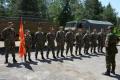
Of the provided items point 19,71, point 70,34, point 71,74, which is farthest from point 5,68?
point 70,34

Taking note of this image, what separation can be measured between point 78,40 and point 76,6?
5627cm

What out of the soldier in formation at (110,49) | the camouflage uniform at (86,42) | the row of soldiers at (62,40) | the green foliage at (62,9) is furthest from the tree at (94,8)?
the soldier in formation at (110,49)

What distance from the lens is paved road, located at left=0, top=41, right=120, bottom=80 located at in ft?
36.7

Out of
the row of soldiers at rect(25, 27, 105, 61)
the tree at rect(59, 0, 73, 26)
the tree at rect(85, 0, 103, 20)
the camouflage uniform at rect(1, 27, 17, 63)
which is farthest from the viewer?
the tree at rect(85, 0, 103, 20)

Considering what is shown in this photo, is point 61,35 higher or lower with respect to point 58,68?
higher

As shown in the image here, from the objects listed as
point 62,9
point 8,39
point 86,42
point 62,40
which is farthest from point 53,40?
point 62,9

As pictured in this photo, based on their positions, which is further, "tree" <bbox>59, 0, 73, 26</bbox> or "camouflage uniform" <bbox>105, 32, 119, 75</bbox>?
"tree" <bbox>59, 0, 73, 26</bbox>

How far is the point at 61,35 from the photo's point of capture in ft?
53.9

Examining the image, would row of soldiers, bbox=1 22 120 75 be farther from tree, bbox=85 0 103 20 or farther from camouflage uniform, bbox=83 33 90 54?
tree, bbox=85 0 103 20

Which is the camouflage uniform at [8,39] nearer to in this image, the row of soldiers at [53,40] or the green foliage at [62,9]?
the row of soldiers at [53,40]

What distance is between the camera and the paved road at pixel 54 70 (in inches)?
440

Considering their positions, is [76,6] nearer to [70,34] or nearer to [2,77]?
[70,34]

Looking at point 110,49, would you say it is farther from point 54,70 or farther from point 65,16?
point 65,16

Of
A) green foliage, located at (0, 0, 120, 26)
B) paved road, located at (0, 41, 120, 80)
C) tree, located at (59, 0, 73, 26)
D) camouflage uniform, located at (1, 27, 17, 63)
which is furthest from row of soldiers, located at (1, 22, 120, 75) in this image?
tree, located at (59, 0, 73, 26)
